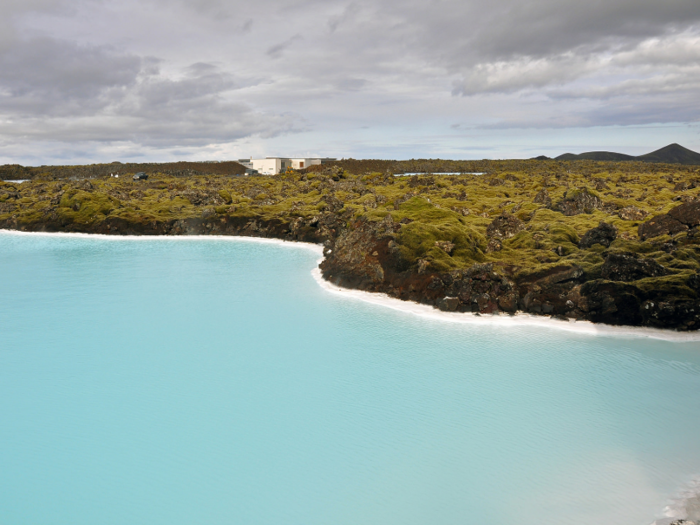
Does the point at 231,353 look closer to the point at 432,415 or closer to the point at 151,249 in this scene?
the point at 432,415

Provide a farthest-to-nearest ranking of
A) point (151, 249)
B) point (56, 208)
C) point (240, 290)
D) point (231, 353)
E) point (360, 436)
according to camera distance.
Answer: point (56, 208), point (151, 249), point (240, 290), point (231, 353), point (360, 436)

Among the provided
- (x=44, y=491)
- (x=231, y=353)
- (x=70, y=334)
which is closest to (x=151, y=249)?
(x=70, y=334)

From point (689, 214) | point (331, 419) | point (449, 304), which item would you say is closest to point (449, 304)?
point (449, 304)

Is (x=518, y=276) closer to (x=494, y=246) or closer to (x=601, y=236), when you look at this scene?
(x=494, y=246)

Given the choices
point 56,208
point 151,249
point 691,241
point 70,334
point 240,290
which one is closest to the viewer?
point 70,334

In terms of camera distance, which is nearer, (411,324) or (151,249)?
(411,324)

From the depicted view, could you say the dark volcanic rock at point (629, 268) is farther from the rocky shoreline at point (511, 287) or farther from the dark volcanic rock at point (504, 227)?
the dark volcanic rock at point (504, 227)

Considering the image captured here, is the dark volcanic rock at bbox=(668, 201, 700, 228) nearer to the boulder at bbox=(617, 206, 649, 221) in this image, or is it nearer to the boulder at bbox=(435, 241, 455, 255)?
the boulder at bbox=(617, 206, 649, 221)
